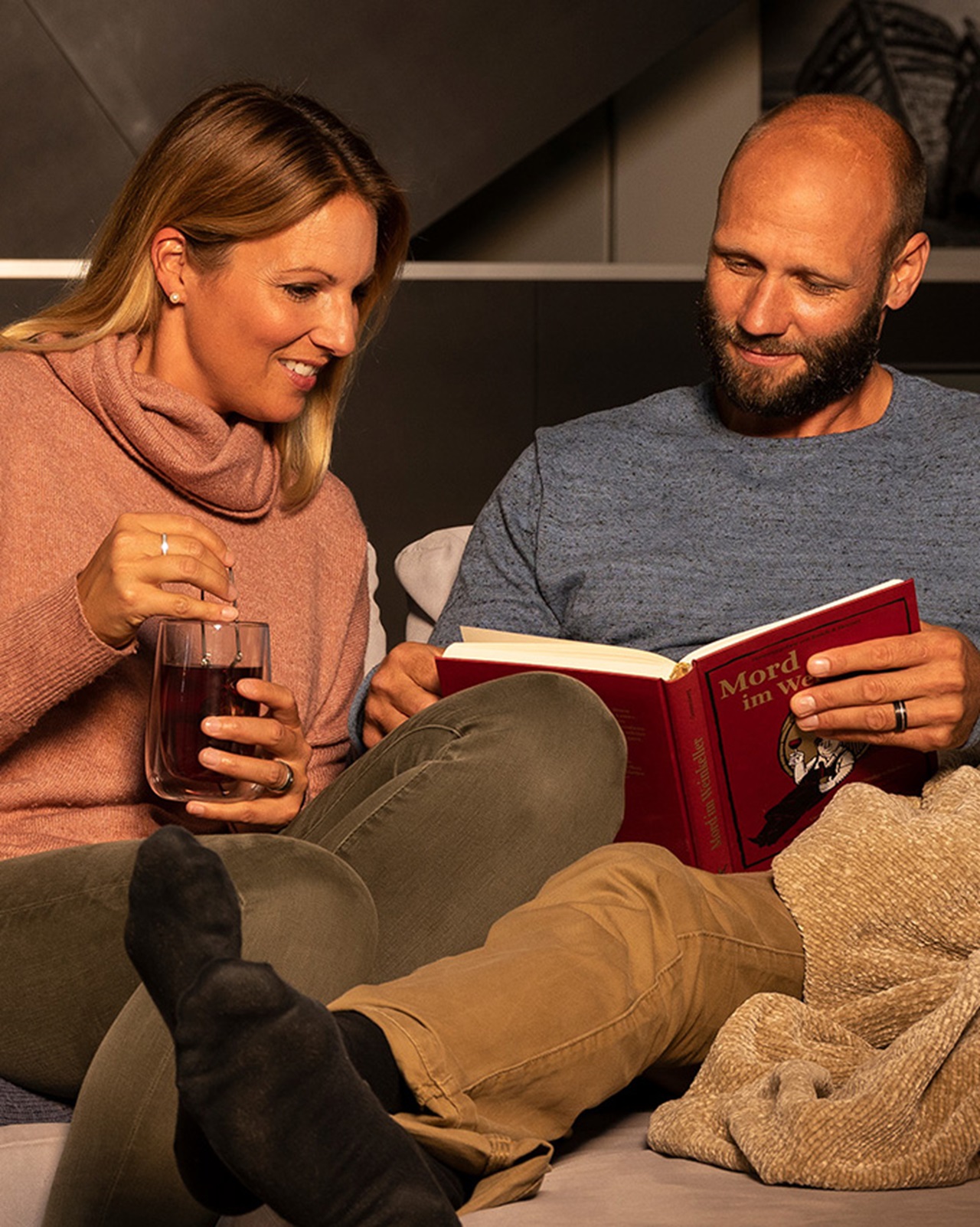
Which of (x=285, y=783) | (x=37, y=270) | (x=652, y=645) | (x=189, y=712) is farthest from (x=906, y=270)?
Result: (x=37, y=270)

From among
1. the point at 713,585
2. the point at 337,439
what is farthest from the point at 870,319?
the point at 337,439

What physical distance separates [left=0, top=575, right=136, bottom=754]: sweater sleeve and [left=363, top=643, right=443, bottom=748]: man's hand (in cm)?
37

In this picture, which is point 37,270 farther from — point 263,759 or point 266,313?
point 263,759

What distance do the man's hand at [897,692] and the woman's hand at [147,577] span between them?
0.59 meters

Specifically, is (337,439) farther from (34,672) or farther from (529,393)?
(34,672)

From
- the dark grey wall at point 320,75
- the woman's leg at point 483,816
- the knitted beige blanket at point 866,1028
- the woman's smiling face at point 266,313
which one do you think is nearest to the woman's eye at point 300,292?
the woman's smiling face at point 266,313

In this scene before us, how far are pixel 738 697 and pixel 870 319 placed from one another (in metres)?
0.76

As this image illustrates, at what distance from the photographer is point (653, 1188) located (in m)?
1.11

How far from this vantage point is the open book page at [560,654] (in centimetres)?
144

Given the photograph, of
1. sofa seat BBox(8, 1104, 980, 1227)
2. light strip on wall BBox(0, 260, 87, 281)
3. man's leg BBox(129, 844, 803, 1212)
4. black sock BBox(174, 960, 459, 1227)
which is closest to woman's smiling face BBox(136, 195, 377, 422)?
man's leg BBox(129, 844, 803, 1212)

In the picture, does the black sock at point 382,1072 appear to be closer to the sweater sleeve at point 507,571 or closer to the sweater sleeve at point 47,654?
the sweater sleeve at point 47,654

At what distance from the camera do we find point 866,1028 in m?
1.31

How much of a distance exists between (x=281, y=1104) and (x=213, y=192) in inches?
46.0

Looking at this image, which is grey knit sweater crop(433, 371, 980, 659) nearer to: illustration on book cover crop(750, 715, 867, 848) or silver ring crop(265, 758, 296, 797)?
illustration on book cover crop(750, 715, 867, 848)
